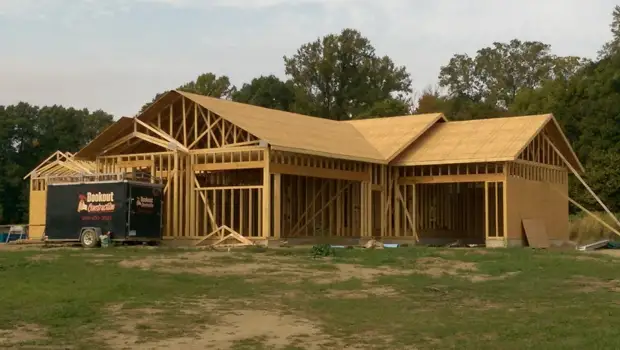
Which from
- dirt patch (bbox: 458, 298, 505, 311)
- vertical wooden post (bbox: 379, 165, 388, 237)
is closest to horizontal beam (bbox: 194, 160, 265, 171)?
vertical wooden post (bbox: 379, 165, 388, 237)

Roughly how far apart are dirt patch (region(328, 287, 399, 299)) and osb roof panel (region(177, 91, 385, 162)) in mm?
11784

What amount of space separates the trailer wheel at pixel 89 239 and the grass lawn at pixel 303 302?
5.41m

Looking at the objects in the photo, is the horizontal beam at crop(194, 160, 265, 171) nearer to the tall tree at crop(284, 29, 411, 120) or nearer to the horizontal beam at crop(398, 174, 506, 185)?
the horizontal beam at crop(398, 174, 506, 185)

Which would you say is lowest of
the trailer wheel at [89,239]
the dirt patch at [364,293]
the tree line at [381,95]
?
the dirt patch at [364,293]

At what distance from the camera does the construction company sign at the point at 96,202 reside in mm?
26797

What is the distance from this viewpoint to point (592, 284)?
16.7m

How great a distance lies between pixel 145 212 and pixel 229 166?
329cm

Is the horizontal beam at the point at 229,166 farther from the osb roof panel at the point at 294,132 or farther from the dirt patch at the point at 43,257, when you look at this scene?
the dirt patch at the point at 43,257

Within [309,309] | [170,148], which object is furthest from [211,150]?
[309,309]

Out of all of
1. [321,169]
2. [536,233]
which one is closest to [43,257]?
[321,169]

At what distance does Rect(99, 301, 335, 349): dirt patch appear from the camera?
34.3ft

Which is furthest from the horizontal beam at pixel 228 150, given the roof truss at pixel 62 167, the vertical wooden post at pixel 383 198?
the roof truss at pixel 62 167

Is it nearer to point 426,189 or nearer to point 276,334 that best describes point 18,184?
point 426,189

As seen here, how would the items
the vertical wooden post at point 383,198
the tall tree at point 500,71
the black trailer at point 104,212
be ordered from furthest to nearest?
the tall tree at point 500,71, the vertical wooden post at point 383,198, the black trailer at point 104,212
